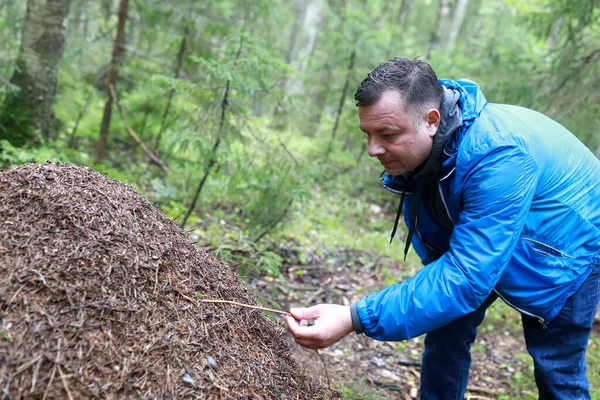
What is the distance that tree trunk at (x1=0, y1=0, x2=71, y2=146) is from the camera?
5445 millimetres

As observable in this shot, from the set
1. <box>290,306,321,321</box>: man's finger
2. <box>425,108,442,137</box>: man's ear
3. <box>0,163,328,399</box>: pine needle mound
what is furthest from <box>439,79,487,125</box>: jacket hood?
<box>0,163,328,399</box>: pine needle mound

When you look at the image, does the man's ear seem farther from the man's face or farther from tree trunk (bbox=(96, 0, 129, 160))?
tree trunk (bbox=(96, 0, 129, 160))

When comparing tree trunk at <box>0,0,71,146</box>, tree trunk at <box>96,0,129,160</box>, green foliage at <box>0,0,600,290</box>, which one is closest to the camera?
green foliage at <box>0,0,600,290</box>

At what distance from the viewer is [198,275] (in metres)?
2.56

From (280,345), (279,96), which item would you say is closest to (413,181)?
(280,345)

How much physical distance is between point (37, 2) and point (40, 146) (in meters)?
1.87

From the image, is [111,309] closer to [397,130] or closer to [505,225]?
[397,130]

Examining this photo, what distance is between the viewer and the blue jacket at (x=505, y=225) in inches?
86.7

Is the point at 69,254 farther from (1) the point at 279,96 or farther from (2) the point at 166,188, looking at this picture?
(2) the point at 166,188

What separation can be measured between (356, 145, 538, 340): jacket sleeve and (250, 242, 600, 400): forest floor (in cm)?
122

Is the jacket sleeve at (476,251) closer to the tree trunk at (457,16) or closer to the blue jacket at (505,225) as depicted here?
the blue jacket at (505,225)

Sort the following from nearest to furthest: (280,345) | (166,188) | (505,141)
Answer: (505,141) → (280,345) → (166,188)

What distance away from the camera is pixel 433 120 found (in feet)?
8.12

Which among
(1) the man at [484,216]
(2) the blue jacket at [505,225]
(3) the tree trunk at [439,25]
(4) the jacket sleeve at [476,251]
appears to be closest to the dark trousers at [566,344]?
(1) the man at [484,216]
